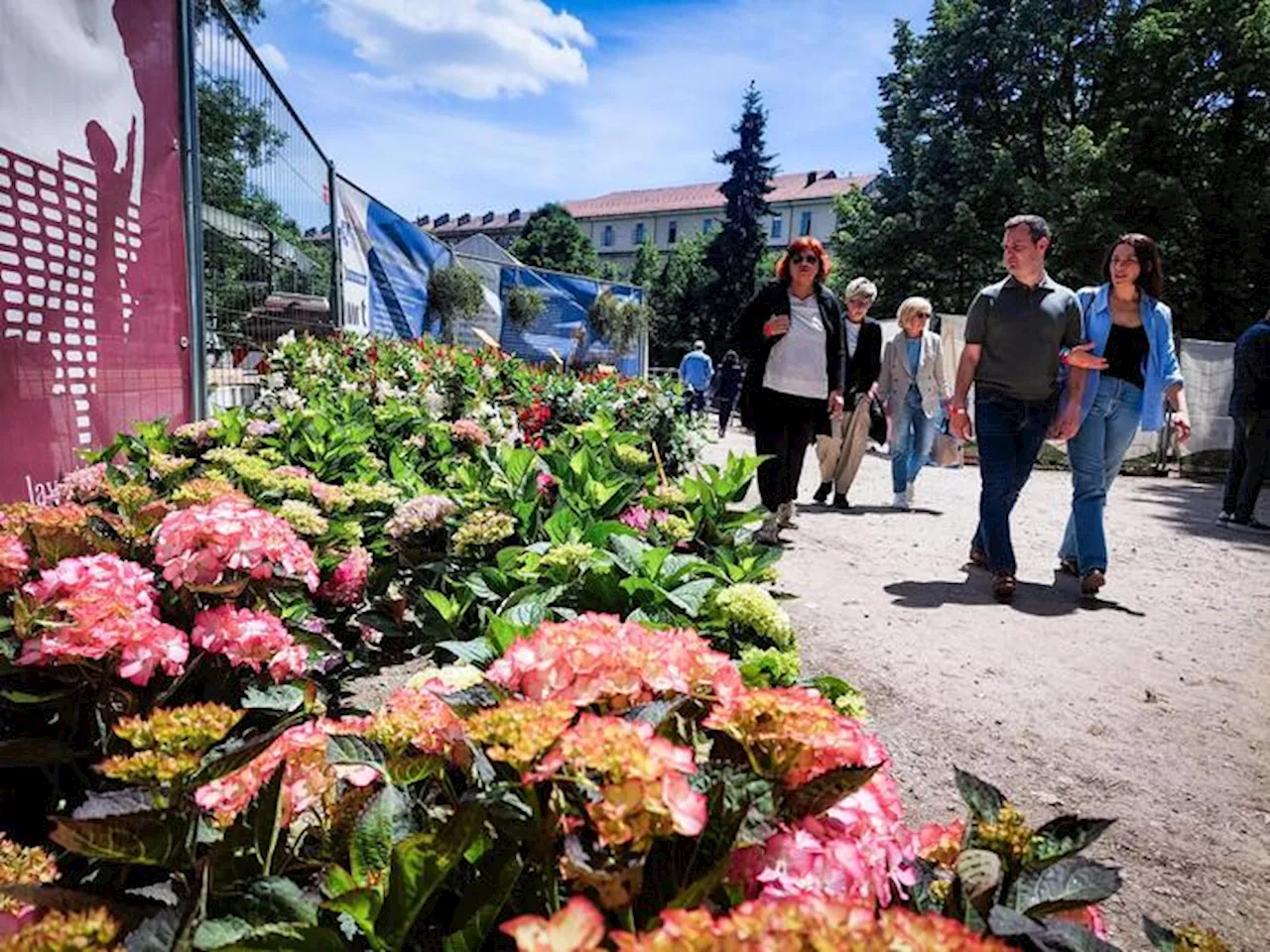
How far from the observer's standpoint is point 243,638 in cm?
154

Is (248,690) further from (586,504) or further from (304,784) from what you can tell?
(586,504)

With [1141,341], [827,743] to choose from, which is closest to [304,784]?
[827,743]

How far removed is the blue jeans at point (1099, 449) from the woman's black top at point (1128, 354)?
4cm

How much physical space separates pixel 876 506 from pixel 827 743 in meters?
6.45

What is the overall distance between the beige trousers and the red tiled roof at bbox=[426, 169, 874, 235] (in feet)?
189

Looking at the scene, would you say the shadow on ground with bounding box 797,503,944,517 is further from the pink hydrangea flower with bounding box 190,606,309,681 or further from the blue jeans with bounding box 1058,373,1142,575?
the pink hydrangea flower with bounding box 190,606,309,681

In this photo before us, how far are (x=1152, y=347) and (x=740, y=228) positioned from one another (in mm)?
47655

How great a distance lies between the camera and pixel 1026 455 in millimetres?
4133

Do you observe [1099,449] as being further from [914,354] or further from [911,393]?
[914,354]

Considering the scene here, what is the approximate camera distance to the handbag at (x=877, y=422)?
6863 millimetres

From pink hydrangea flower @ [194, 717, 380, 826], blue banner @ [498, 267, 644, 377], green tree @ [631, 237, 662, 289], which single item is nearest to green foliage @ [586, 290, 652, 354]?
blue banner @ [498, 267, 644, 377]

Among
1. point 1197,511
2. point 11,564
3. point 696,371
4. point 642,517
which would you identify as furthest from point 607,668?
point 696,371

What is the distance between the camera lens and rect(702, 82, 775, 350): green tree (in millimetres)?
49562

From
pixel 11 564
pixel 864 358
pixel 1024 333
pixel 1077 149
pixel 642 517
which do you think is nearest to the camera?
pixel 11 564
